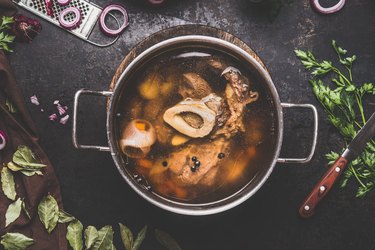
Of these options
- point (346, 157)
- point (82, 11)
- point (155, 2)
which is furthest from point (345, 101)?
point (82, 11)

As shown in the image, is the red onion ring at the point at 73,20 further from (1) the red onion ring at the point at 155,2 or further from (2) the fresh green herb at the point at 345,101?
(2) the fresh green herb at the point at 345,101

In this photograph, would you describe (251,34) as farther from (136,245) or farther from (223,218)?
(136,245)

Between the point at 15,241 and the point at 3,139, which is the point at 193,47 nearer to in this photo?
the point at 3,139

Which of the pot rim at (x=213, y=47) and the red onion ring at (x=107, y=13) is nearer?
the pot rim at (x=213, y=47)

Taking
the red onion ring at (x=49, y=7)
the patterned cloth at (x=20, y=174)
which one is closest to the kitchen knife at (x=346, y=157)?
the patterned cloth at (x=20, y=174)

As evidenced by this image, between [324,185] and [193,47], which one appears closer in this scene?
[193,47]

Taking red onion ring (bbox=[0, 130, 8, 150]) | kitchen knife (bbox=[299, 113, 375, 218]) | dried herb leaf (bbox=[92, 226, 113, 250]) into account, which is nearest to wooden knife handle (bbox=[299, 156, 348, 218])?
kitchen knife (bbox=[299, 113, 375, 218])

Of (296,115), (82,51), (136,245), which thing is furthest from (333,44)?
(136,245)
